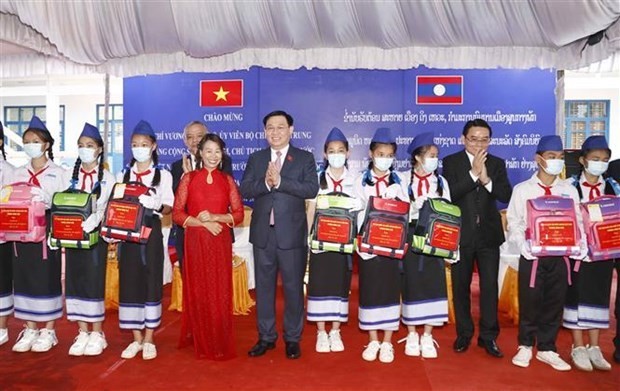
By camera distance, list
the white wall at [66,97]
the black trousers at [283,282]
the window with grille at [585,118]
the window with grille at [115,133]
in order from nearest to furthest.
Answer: the black trousers at [283,282] < the window with grille at [585,118] < the window with grille at [115,133] < the white wall at [66,97]

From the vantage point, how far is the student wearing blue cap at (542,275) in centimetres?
335

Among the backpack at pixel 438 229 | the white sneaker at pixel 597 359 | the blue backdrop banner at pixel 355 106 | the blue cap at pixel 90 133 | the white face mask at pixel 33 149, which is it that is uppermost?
the blue backdrop banner at pixel 355 106

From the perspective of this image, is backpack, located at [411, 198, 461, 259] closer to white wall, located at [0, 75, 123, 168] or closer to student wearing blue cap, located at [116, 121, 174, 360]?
student wearing blue cap, located at [116, 121, 174, 360]

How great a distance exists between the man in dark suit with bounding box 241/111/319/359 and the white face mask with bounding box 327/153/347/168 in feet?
0.47

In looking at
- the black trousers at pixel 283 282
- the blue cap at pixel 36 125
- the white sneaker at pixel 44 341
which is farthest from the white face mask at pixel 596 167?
the white sneaker at pixel 44 341

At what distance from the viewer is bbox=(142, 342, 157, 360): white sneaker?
3.47 meters

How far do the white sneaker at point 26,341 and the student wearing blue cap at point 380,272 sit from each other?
2.33m

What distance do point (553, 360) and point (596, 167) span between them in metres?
1.28

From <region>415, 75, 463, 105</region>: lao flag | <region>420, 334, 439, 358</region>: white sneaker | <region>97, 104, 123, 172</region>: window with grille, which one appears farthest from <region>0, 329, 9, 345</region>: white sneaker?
<region>97, 104, 123, 172</region>: window with grille

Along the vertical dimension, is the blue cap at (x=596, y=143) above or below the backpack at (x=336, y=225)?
above

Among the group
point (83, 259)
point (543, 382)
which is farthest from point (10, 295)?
point (543, 382)

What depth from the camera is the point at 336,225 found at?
11.2ft

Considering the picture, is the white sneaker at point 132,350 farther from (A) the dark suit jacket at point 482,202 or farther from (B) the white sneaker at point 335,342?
(A) the dark suit jacket at point 482,202

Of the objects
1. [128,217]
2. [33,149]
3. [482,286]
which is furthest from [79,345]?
[482,286]
